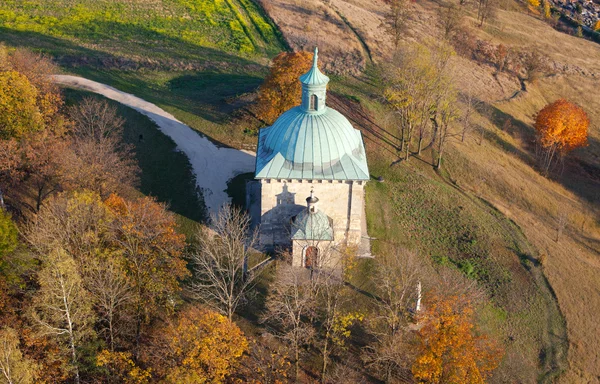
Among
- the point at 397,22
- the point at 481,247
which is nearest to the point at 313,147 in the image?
the point at 481,247

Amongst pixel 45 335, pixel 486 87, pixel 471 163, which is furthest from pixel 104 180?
pixel 486 87

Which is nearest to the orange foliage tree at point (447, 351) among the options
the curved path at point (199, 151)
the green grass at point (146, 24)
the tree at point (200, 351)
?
the tree at point (200, 351)

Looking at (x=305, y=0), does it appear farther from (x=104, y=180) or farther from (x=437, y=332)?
(x=437, y=332)

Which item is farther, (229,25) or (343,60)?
(229,25)

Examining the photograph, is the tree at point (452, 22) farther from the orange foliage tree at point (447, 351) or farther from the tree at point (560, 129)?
the orange foliage tree at point (447, 351)

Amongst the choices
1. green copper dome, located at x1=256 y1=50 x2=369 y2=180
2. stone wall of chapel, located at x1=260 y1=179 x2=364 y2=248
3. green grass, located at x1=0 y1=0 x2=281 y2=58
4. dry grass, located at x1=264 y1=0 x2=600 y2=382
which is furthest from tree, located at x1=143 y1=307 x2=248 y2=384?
green grass, located at x1=0 y1=0 x2=281 y2=58

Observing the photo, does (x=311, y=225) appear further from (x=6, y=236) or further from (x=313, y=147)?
(x=6, y=236)
